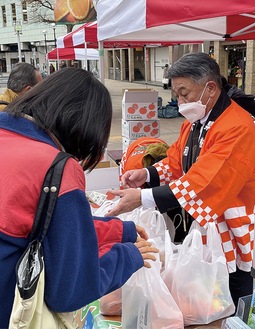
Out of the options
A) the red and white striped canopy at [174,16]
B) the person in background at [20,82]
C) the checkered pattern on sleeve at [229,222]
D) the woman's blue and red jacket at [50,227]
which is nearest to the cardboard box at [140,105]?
the red and white striped canopy at [174,16]

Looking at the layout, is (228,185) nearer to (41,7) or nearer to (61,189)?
(61,189)

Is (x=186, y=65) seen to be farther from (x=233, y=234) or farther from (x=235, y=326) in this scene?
(x=235, y=326)

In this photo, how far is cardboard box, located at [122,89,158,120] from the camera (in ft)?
17.3

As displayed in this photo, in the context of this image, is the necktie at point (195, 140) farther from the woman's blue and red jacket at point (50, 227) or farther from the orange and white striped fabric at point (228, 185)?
the woman's blue and red jacket at point (50, 227)

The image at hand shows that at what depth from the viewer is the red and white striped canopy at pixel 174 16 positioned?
6.64 feet

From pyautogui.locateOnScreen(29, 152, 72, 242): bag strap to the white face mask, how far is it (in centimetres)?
127

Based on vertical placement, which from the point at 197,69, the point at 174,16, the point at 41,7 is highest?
the point at 41,7

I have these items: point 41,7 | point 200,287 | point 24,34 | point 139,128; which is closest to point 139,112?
point 139,128

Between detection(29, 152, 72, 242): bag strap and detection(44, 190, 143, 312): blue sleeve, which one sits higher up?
detection(29, 152, 72, 242): bag strap

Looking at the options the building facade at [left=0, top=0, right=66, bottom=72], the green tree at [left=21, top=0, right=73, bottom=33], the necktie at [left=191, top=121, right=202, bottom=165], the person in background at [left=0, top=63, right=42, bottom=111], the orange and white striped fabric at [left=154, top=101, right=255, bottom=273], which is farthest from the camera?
the building facade at [left=0, top=0, right=66, bottom=72]

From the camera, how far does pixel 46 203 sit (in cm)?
97

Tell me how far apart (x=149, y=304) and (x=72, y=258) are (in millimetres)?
588

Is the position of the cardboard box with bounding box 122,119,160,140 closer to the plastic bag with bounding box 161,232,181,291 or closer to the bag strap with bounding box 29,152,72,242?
the plastic bag with bounding box 161,232,181,291

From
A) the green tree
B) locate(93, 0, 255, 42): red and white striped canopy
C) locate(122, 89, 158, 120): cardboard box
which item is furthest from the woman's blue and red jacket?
the green tree
